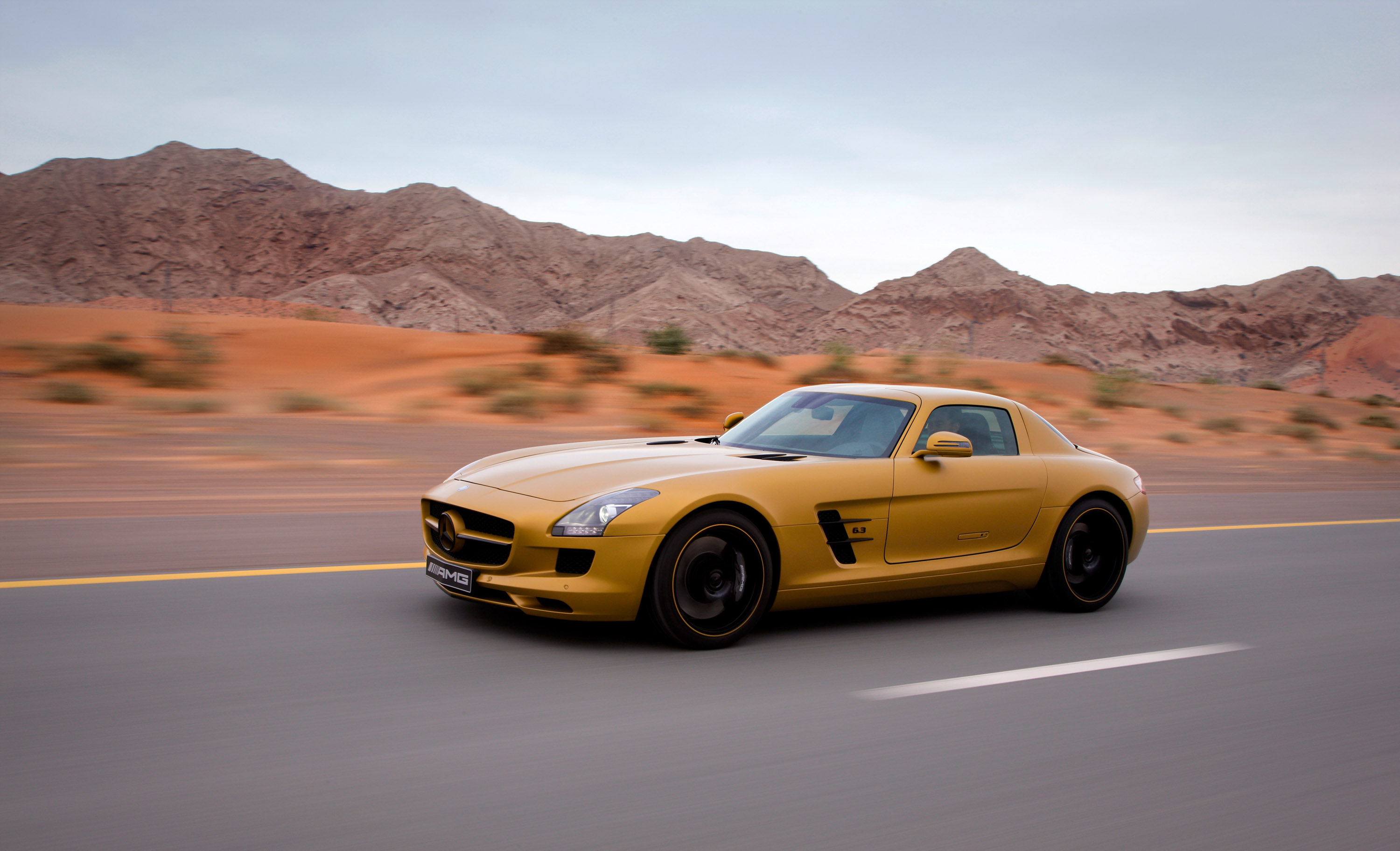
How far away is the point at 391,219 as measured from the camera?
8194 centimetres

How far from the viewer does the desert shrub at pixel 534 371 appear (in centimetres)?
2209

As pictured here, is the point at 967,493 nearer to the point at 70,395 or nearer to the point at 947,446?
the point at 947,446

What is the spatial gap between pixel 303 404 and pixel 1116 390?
22.4m

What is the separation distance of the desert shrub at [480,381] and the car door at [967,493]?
14496mm

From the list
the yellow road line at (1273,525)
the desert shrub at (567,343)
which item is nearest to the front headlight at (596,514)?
the yellow road line at (1273,525)

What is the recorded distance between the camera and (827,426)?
6133 mm

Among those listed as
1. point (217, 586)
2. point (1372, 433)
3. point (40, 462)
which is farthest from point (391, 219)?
point (217, 586)

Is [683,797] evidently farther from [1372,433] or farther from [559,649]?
[1372,433]

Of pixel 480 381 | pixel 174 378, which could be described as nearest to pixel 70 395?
pixel 174 378

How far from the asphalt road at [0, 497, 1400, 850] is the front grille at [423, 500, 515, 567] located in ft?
1.26

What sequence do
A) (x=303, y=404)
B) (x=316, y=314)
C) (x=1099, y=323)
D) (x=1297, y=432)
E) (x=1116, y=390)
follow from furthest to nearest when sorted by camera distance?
(x=1099, y=323), (x=316, y=314), (x=1116, y=390), (x=1297, y=432), (x=303, y=404)

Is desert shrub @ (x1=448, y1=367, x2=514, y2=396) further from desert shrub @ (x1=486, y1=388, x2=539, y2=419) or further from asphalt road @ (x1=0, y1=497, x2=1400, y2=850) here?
asphalt road @ (x1=0, y1=497, x2=1400, y2=850)

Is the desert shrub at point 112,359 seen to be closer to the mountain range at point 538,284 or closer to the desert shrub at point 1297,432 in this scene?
the desert shrub at point 1297,432

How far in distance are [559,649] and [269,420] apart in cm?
1051
